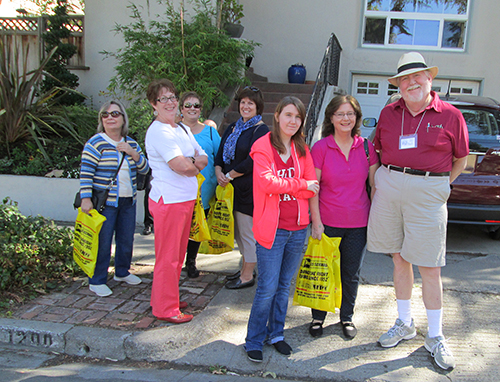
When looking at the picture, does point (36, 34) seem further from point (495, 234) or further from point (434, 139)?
A: point (495, 234)

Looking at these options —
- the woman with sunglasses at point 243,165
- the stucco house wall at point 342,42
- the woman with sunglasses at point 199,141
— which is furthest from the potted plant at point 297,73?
the woman with sunglasses at point 243,165

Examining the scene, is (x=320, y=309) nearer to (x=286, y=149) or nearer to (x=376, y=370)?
(x=376, y=370)

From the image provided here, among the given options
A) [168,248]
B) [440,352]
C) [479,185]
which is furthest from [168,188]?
[479,185]

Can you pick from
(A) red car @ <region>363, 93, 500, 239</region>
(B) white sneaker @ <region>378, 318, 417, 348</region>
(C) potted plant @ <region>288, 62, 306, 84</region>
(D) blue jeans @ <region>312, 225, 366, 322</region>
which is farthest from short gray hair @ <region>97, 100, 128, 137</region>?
(C) potted plant @ <region>288, 62, 306, 84</region>

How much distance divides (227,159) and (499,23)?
30.5 feet

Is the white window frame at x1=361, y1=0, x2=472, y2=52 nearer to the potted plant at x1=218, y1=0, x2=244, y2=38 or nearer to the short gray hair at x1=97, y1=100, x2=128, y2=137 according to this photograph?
the potted plant at x1=218, y1=0, x2=244, y2=38

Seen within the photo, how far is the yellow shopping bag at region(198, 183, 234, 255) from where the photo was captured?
13.1ft

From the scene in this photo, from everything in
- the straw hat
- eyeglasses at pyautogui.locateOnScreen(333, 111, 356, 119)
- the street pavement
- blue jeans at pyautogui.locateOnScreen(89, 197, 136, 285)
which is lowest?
the street pavement

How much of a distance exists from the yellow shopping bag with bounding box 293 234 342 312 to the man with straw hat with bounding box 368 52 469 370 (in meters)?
0.31

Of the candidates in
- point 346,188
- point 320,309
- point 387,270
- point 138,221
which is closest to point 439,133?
point 346,188

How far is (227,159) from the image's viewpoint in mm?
3971

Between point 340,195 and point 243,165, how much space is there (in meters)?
1.03

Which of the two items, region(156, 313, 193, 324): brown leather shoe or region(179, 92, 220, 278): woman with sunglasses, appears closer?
region(156, 313, 193, 324): brown leather shoe

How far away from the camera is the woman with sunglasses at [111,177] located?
12.5ft
